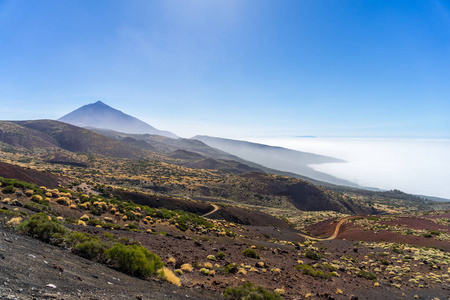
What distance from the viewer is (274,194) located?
270 feet

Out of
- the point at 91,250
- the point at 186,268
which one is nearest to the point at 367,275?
the point at 186,268

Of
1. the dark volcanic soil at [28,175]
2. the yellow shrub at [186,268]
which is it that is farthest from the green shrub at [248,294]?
the dark volcanic soil at [28,175]

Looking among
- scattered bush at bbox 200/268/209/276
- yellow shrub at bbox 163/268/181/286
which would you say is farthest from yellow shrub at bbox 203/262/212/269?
yellow shrub at bbox 163/268/181/286

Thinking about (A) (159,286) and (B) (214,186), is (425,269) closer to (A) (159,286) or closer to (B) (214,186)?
(A) (159,286)

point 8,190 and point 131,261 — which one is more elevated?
point 131,261

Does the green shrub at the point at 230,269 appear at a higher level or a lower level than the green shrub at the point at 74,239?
lower

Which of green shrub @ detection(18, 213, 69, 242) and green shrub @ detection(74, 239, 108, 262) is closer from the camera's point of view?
green shrub @ detection(74, 239, 108, 262)

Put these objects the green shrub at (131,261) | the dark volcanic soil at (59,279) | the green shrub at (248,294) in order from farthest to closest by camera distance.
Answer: the green shrub at (131,261)
the green shrub at (248,294)
the dark volcanic soil at (59,279)

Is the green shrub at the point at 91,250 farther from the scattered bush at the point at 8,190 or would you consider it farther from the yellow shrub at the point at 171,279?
the scattered bush at the point at 8,190

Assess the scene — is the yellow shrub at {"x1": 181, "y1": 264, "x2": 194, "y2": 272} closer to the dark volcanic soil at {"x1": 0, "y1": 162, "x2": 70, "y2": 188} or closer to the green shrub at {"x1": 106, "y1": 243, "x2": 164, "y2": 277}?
the green shrub at {"x1": 106, "y1": 243, "x2": 164, "y2": 277}

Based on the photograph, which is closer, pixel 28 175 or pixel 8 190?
pixel 8 190

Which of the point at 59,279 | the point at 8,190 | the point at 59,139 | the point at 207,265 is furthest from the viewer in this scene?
the point at 59,139

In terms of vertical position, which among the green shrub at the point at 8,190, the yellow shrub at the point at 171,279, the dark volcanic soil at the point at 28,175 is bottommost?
the dark volcanic soil at the point at 28,175

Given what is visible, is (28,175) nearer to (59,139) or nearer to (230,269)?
(230,269)
